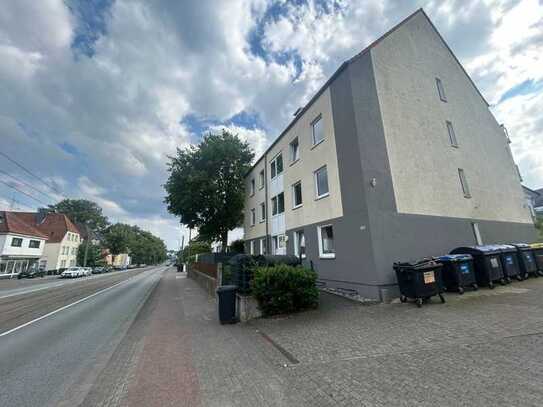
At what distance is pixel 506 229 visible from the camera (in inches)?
539

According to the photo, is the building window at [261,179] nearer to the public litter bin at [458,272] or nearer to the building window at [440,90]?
the building window at [440,90]

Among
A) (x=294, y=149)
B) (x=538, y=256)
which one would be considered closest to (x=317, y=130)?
(x=294, y=149)

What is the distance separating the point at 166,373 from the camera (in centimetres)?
416

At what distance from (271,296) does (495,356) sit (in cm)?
510

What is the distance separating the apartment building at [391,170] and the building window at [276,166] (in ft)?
0.98

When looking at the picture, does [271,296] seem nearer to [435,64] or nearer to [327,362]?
[327,362]

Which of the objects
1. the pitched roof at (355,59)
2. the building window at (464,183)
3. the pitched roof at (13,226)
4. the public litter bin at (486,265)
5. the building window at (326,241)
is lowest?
the public litter bin at (486,265)

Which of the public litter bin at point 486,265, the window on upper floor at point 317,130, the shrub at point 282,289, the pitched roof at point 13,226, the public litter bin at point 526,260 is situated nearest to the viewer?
the shrub at point 282,289

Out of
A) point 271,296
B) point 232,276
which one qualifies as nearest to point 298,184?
point 232,276

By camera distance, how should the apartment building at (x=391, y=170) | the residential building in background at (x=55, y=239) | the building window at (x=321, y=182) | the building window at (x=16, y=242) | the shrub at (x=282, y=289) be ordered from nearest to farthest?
the shrub at (x=282, y=289)
the apartment building at (x=391, y=170)
the building window at (x=321, y=182)
the building window at (x=16, y=242)
the residential building in background at (x=55, y=239)

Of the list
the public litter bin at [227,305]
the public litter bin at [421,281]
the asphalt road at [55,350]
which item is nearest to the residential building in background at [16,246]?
the asphalt road at [55,350]

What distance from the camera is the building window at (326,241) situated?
10.7 metres

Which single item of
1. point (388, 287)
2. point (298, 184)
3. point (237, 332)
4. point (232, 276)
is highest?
point (298, 184)

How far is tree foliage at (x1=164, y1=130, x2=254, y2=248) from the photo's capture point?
20.5 meters
